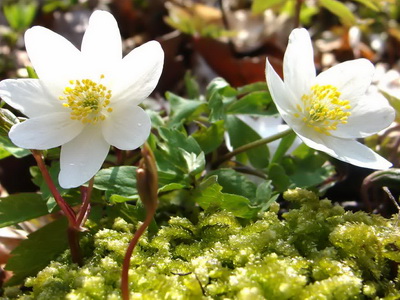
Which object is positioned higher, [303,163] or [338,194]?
[303,163]

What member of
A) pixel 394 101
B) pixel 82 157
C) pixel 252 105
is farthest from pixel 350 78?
pixel 82 157

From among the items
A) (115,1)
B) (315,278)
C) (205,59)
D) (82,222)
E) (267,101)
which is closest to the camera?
(315,278)

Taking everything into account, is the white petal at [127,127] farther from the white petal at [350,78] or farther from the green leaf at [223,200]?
the white petal at [350,78]

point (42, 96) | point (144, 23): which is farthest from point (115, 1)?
point (42, 96)

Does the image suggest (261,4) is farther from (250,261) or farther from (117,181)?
(250,261)

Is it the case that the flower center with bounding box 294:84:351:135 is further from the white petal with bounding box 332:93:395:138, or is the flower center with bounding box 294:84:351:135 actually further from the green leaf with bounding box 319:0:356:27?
the green leaf with bounding box 319:0:356:27

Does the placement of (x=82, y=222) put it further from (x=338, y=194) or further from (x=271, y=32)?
(x=271, y=32)

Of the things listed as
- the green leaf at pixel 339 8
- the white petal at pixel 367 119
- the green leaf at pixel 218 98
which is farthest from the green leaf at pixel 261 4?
the white petal at pixel 367 119
